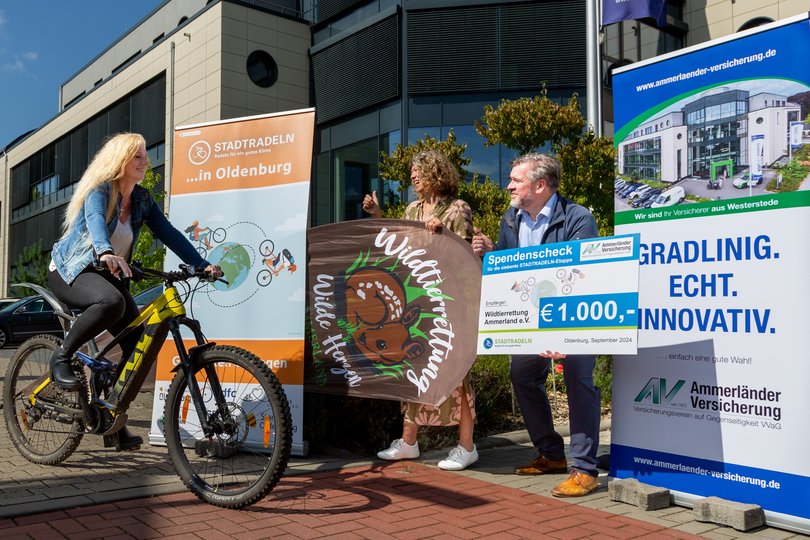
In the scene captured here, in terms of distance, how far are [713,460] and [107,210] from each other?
3673 millimetres

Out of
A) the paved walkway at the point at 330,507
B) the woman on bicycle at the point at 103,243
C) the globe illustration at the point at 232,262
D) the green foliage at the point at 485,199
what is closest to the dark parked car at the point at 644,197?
the paved walkway at the point at 330,507

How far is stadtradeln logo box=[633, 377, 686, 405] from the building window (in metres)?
27.1

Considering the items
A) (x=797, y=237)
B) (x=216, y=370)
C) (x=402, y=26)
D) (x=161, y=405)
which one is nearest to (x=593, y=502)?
(x=797, y=237)

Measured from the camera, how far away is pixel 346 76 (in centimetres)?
2759

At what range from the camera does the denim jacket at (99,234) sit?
408cm

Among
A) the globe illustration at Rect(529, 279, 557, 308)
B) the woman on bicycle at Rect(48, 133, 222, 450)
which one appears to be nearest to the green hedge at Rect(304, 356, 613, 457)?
the woman on bicycle at Rect(48, 133, 222, 450)

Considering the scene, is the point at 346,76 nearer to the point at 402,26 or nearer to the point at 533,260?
the point at 402,26

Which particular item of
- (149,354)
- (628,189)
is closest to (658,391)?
(628,189)

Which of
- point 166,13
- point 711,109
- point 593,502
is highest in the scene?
point 166,13

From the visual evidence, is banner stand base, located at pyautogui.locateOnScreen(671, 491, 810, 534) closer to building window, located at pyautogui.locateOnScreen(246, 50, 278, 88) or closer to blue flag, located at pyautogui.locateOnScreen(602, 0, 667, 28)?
blue flag, located at pyautogui.locateOnScreen(602, 0, 667, 28)

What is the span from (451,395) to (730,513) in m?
1.83

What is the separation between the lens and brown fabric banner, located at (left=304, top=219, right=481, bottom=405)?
470cm

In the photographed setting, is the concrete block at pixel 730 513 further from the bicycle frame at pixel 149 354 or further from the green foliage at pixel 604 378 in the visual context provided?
the green foliage at pixel 604 378

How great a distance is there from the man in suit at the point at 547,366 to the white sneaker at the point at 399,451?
2.53 ft
